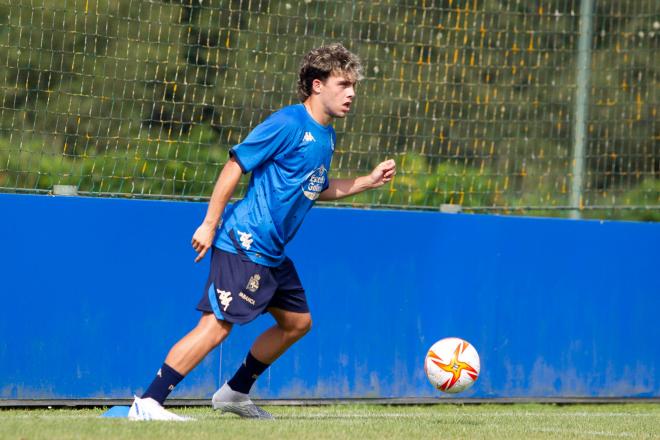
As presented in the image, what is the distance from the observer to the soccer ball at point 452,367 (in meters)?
7.22

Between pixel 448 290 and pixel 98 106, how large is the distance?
119 inches

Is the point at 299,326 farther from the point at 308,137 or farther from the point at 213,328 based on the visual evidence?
the point at 308,137

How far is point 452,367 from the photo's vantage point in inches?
285

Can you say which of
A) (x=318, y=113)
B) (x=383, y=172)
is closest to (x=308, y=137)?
(x=318, y=113)

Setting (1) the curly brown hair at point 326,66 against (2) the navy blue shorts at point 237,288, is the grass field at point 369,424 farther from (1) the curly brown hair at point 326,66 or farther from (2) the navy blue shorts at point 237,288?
(1) the curly brown hair at point 326,66

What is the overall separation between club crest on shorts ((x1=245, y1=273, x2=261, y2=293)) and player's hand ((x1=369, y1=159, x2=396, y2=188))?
0.98m

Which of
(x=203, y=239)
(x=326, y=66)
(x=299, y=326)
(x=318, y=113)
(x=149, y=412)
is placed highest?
(x=326, y=66)

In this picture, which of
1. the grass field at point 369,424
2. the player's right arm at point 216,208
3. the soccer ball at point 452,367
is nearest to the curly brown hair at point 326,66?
the player's right arm at point 216,208

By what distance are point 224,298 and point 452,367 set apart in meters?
1.64

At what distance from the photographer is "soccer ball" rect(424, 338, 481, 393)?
7.22m

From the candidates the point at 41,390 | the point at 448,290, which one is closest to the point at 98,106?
the point at 41,390

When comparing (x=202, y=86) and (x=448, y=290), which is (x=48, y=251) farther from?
(x=448, y=290)

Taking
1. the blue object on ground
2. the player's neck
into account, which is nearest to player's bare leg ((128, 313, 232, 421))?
the blue object on ground

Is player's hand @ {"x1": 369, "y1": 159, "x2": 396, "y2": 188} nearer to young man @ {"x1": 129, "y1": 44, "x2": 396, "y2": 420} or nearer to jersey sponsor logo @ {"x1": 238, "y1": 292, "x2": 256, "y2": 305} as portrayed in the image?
young man @ {"x1": 129, "y1": 44, "x2": 396, "y2": 420}
